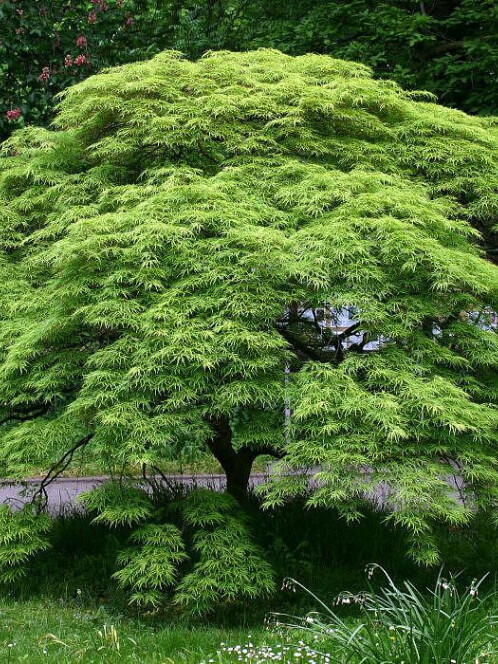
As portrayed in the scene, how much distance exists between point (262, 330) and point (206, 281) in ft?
1.42

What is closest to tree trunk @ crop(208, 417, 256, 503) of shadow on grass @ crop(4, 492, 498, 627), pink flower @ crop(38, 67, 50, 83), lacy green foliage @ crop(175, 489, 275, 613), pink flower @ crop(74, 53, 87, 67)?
shadow on grass @ crop(4, 492, 498, 627)

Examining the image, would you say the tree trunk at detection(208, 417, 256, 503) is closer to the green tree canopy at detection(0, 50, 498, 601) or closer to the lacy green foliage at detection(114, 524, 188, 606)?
the green tree canopy at detection(0, 50, 498, 601)

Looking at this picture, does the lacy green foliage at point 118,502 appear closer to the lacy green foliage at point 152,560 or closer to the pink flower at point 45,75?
the lacy green foliage at point 152,560

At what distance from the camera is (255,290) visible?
4.33 meters

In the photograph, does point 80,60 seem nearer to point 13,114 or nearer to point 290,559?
point 13,114

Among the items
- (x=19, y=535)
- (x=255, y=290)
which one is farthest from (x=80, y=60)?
(x=19, y=535)

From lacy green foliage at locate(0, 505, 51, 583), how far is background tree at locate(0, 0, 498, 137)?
518 centimetres

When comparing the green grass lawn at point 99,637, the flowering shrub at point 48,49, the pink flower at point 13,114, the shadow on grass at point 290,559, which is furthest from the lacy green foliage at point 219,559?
the flowering shrub at point 48,49

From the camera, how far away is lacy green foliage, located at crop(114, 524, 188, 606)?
398 cm

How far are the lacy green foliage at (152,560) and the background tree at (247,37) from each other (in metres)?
5.72

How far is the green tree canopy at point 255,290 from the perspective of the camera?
4.02 metres

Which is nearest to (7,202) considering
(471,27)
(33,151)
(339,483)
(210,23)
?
(33,151)

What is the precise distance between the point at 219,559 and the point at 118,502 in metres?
0.66

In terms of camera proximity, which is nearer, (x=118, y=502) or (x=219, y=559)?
(x=219, y=559)
